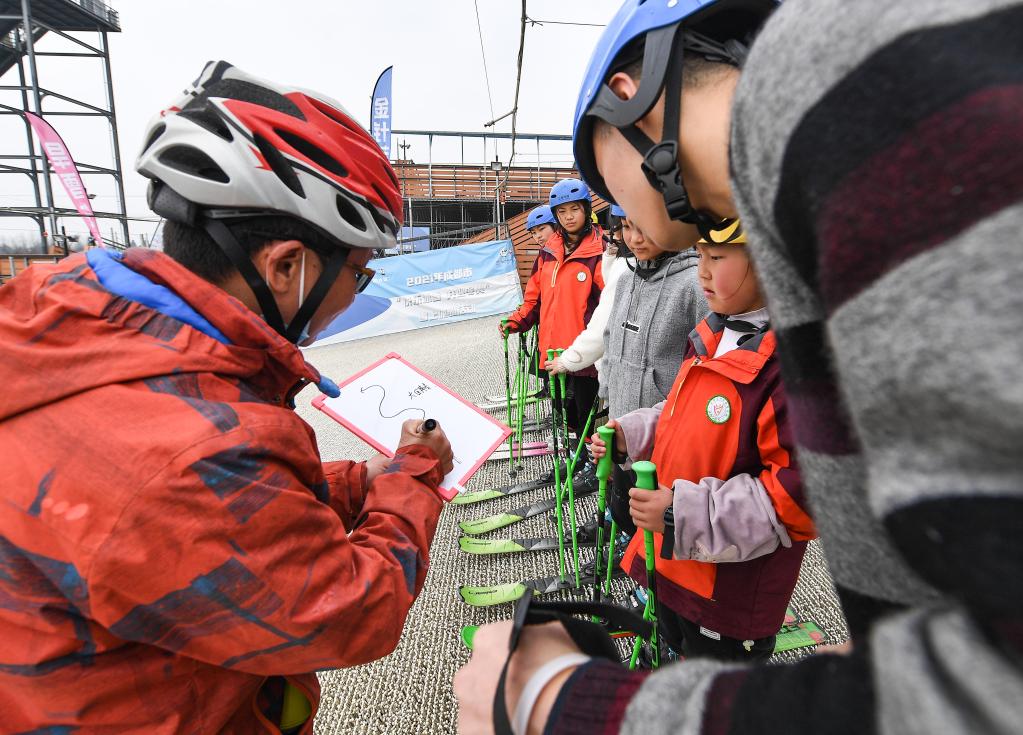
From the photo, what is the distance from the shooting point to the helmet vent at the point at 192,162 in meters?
1.11

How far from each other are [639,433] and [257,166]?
5.15ft

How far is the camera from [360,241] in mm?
1296

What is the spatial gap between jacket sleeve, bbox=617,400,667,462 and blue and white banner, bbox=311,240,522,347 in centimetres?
954

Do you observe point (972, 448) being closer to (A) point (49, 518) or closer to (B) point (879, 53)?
(B) point (879, 53)

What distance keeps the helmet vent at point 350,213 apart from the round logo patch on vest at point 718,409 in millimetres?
1187

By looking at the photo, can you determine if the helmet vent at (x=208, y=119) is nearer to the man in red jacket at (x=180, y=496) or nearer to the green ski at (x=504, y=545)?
the man in red jacket at (x=180, y=496)

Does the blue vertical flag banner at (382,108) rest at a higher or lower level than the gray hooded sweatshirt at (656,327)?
higher

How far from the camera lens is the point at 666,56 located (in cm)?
90

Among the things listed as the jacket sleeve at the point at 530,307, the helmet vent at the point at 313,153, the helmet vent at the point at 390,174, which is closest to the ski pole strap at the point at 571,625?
the helmet vent at the point at 313,153

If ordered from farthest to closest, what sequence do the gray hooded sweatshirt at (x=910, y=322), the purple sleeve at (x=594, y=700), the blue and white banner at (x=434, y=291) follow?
1. the blue and white banner at (x=434, y=291)
2. the purple sleeve at (x=594, y=700)
3. the gray hooded sweatshirt at (x=910, y=322)

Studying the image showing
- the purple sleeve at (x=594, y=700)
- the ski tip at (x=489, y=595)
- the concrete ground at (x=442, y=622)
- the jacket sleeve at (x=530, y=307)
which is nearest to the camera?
the purple sleeve at (x=594, y=700)

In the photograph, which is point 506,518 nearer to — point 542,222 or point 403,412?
point 403,412

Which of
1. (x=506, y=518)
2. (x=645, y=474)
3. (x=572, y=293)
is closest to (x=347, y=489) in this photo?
(x=645, y=474)

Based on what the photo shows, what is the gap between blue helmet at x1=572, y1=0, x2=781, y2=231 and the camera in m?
0.87
